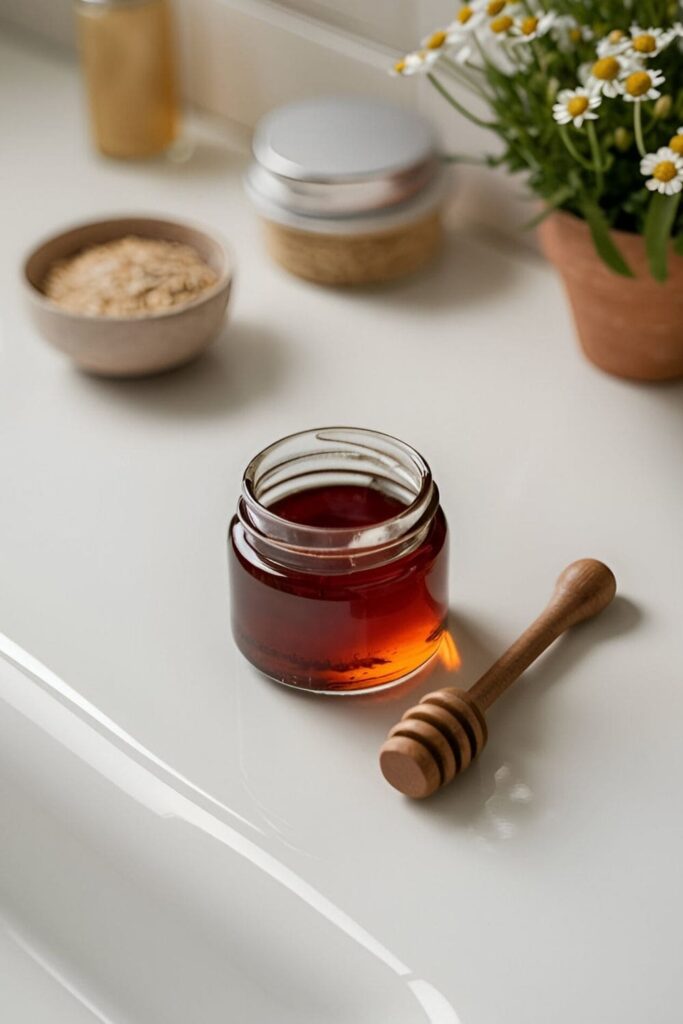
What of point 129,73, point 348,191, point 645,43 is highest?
point 645,43

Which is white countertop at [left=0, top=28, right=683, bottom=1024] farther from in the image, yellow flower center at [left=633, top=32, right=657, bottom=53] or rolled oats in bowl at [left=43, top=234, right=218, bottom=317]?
yellow flower center at [left=633, top=32, right=657, bottom=53]

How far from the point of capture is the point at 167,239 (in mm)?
973

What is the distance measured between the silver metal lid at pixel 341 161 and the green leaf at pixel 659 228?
245 millimetres

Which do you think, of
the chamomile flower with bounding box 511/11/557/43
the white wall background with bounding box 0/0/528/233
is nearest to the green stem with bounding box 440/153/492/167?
the white wall background with bounding box 0/0/528/233

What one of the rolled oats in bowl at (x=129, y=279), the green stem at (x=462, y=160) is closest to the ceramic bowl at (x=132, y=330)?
the rolled oats in bowl at (x=129, y=279)

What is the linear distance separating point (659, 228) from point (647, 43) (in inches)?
3.7

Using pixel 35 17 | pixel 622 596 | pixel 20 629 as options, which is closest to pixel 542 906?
pixel 622 596

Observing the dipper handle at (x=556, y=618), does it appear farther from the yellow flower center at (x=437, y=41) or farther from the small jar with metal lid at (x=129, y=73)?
the small jar with metal lid at (x=129, y=73)

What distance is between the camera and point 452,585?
0.74m

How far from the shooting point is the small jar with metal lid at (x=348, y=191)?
0.96 metres

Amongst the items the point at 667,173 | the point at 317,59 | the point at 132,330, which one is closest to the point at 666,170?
the point at 667,173

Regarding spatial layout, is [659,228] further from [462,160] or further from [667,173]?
[462,160]

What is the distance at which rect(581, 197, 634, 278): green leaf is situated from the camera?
78cm

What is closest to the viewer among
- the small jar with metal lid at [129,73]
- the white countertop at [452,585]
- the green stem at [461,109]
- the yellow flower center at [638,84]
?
the white countertop at [452,585]
